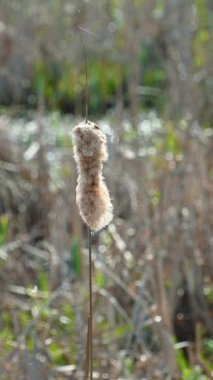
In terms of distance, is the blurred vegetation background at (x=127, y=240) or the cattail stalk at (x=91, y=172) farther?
the blurred vegetation background at (x=127, y=240)

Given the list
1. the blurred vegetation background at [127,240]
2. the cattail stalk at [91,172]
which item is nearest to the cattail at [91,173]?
the cattail stalk at [91,172]

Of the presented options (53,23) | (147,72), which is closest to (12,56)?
(53,23)

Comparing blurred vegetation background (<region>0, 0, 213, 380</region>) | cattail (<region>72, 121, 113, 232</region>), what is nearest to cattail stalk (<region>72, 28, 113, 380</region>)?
cattail (<region>72, 121, 113, 232</region>)

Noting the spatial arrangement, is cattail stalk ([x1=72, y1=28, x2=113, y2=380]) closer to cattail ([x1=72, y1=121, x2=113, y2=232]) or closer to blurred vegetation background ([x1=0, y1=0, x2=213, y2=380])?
cattail ([x1=72, y1=121, x2=113, y2=232])

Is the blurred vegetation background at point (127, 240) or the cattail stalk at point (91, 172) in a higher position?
the blurred vegetation background at point (127, 240)

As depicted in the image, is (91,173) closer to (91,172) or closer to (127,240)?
(91,172)

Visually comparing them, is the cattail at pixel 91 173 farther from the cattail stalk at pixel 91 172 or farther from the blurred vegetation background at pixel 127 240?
the blurred vegetation background at pixel 127 240

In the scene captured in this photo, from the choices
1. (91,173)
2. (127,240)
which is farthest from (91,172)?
(127,240)
